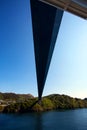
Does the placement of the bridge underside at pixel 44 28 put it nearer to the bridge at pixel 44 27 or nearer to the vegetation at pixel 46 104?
the bridge at pixel 44 27

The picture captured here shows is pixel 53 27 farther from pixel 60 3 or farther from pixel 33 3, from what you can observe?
pixel 60 3

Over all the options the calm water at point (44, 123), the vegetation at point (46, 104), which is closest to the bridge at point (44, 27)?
the calm water at point (44, 123)

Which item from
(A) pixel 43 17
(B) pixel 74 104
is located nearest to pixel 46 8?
(A) pixel 43 17

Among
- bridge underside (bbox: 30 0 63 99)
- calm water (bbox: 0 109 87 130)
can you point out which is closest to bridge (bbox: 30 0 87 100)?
bridge underside (bbox: 30 0 63 99)

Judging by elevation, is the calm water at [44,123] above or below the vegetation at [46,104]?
below

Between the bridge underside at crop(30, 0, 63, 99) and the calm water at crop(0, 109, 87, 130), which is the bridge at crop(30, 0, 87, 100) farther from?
the calm water at crop(0, 109, 87, 130)

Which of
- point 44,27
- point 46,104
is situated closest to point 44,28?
point 44,27
